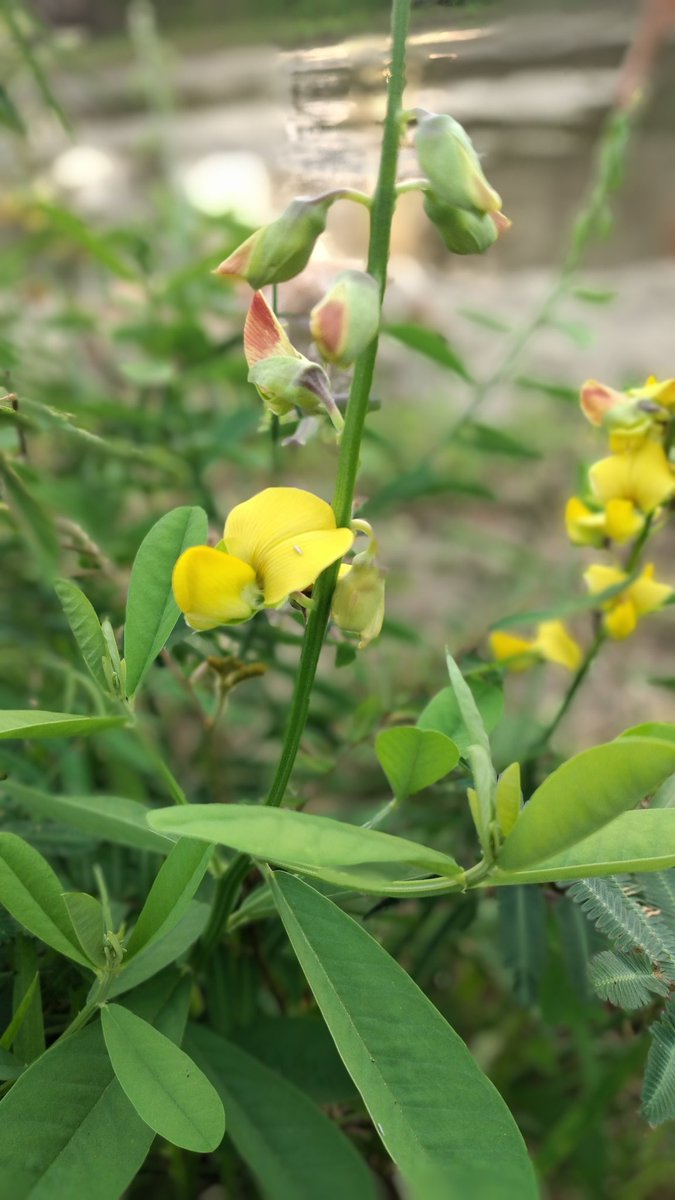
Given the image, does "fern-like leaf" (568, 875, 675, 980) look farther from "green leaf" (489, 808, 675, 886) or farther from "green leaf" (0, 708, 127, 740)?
"green leaf" (0, 708, 127, 740)

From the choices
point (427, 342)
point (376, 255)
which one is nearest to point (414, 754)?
point (376, 255)

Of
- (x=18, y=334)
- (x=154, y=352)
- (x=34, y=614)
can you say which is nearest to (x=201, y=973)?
(x=34, y=614)

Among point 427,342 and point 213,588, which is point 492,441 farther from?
point 213,588

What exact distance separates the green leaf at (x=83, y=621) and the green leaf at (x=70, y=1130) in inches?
5.0

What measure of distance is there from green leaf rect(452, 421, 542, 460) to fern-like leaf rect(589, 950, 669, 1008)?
0.34 metres

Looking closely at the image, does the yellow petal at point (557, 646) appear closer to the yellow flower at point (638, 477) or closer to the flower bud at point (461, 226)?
the yellow flower at point (638, 477)

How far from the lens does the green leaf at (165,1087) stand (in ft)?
0.92

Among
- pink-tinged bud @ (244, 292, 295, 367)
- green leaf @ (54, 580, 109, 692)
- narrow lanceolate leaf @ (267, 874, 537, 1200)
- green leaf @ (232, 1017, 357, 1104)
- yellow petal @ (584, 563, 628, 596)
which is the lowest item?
green leaf @ (232, 1017, 357, 1104)

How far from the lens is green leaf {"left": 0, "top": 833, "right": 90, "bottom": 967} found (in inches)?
11.9

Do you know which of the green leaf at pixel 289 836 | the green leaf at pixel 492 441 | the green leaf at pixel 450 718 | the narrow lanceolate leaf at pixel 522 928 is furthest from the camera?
the green leaf at pixel 492 441

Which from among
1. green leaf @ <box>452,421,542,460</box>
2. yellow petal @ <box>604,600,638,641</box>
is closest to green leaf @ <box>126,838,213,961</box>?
yellow petal @ <box>604,600,638,641</box>

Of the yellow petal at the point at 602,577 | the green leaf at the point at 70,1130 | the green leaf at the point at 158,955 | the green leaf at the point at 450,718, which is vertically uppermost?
the yellow petal at the point at 602,577

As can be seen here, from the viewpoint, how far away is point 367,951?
30cm

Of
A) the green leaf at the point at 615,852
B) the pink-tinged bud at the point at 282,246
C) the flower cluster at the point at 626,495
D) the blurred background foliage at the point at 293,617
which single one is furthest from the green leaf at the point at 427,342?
the green leaf at the point at 615,852
